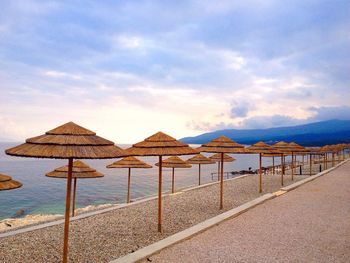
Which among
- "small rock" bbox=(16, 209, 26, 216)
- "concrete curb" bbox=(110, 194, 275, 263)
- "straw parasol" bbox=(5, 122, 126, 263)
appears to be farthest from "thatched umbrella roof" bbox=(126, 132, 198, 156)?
"small rock" bbox=(16, 209, 26, 216)

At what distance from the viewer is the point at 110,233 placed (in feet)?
26.9

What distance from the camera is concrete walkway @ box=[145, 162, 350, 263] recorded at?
18.5ft

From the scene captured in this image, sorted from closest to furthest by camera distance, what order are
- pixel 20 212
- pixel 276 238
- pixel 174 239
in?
pixel 174 239 < pixel 276 238 < pixel 20 212

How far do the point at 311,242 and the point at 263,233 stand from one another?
3.25 ft

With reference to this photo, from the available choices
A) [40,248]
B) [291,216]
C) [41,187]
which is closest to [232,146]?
[291,216]

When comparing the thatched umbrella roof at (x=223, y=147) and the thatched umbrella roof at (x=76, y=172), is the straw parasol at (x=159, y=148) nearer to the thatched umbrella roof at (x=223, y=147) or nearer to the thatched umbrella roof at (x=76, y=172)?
the thatched umbrella roof at (x=223, y=147)

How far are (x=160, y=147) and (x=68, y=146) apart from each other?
9.81 ft

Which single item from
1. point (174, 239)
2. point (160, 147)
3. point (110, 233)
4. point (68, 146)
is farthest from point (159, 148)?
point (68, 146)

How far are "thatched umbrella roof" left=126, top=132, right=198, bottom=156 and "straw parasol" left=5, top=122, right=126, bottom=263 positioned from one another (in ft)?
6.47

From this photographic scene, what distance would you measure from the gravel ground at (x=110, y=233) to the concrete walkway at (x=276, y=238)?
1.48 m

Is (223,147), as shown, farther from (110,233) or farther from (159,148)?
(110,233)

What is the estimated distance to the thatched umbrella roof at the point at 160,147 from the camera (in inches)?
311

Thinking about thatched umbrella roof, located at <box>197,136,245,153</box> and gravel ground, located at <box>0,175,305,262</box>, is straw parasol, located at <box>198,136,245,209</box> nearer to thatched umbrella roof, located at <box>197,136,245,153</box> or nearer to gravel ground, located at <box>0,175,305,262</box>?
thatched umbrella roof, located at <box>197,136,245,153</box>

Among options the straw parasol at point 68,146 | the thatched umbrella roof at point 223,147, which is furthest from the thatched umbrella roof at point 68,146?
the thatched umbrella roof at point 223,147
